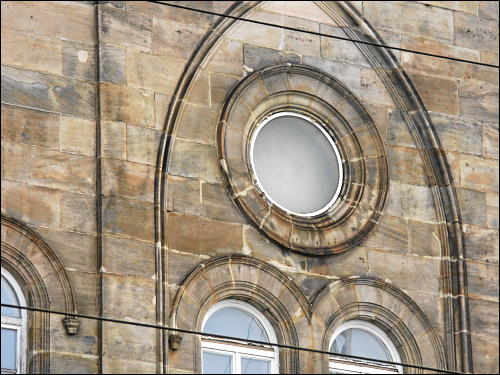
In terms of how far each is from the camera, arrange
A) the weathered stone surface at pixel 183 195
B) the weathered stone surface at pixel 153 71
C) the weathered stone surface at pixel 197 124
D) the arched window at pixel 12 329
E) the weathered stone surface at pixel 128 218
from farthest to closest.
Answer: the weathered stone surface at pixel 197 124, the weathered stone surface at pixel 153 71, the weathered stone surface at pixel 183 195, the weathered stone surface at pixel 128 218, the arched window at pixel 12 329

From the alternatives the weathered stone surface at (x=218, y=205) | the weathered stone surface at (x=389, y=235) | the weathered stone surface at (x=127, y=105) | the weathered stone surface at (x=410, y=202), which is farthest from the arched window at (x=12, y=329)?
the weathered stone surface at (x=410, y=202)

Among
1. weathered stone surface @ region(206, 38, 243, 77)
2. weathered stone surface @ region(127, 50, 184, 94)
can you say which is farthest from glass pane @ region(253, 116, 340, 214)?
weathered stone surface @ region(127, 50, 184, 94)

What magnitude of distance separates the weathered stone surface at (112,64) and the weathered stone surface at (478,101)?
17.1ft

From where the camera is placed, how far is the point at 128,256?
103 feet

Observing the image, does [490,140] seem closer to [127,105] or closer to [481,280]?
[481,280]

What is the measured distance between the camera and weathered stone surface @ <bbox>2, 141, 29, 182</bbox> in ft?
102

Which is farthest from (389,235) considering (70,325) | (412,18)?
(70,325)

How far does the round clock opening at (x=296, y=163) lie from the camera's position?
3319 cm

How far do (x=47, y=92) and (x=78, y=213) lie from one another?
165 cm

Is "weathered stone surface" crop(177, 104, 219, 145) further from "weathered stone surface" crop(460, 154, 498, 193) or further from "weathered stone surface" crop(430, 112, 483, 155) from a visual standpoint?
"weathered stone surface" crop(460, 154, 498, 193)

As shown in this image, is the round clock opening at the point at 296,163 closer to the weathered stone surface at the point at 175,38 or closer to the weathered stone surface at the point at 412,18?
the weathered stone surface at the point at 175,38

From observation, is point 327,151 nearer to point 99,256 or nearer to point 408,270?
point 408,270

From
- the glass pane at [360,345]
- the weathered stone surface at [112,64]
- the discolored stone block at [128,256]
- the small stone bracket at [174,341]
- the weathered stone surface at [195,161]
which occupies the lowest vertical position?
the small stone bracket at [174,341]

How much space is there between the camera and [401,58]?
3453 centimetres
